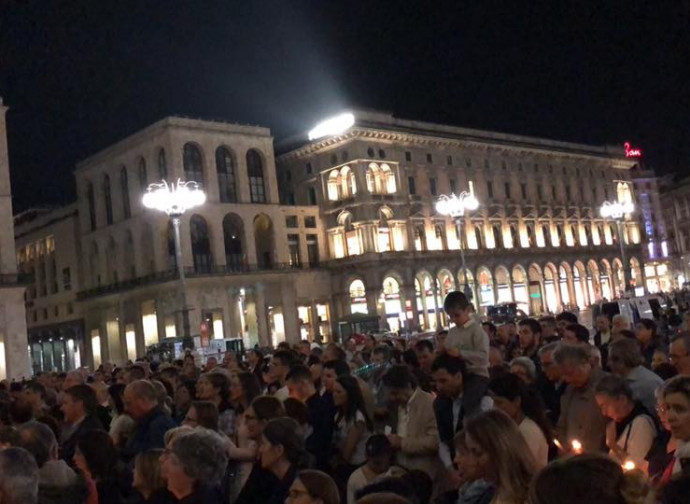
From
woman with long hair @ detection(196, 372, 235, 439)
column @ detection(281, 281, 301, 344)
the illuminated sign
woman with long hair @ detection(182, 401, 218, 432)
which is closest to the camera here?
woman with long hair @ detection(182, 401, 218, 432)

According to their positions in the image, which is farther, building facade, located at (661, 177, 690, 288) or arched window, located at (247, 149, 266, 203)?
building facade, located at (661, 177, 690, 288)

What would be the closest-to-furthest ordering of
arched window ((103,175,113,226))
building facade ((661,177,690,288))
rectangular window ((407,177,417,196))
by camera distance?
arched window ((103,175,113,226)), rectangular window ((407,177,417,196)), building facade ((661,177,690,288))

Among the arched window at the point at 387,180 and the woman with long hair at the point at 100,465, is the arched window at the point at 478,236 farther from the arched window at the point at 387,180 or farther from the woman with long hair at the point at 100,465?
the woman with long hair at the point at 100,465

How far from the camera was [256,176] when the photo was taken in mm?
58000

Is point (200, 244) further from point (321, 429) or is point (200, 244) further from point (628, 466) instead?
point (628, 466)

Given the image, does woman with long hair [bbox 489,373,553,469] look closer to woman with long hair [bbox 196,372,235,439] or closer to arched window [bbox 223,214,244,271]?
woman with long hair [bbox 196,372,235,439]

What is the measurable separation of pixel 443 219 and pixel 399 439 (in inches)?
2348

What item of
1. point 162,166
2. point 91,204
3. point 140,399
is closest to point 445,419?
point 140,399

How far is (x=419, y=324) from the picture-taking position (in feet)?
192

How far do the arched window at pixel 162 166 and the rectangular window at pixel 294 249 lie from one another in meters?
11.4

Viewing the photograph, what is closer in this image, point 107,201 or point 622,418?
point 622,418

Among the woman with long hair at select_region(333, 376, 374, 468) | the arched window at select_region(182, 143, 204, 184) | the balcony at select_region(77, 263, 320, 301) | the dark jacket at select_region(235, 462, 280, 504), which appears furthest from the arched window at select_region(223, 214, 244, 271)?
the dark jacket at select_region(235, 462, 280, 504)

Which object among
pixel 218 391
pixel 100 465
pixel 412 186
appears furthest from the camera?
pixel 412 186

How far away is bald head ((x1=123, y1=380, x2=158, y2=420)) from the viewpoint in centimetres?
633
